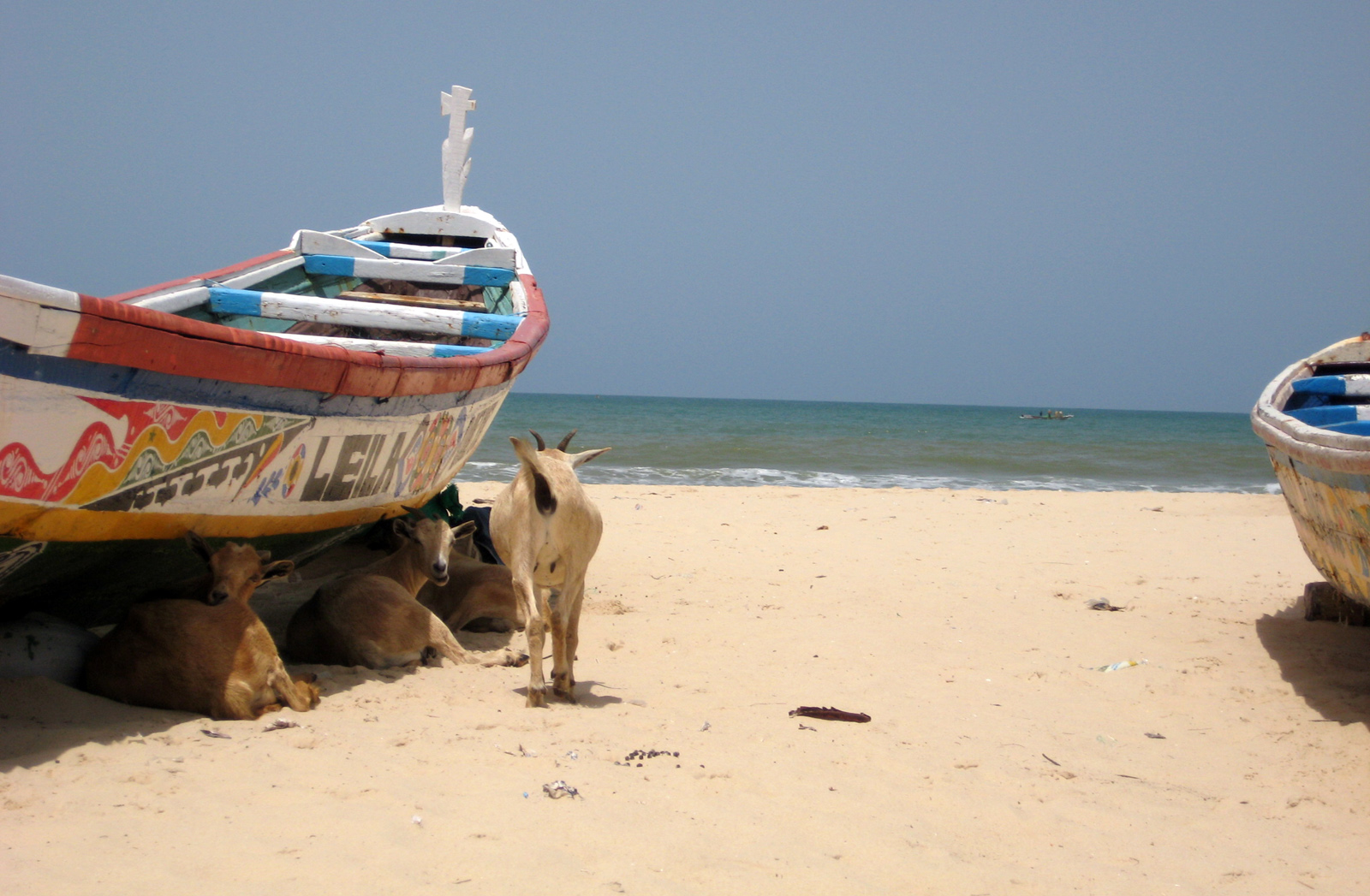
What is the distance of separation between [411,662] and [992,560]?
5872 mm

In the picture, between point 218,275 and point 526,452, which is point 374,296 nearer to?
point 218,275

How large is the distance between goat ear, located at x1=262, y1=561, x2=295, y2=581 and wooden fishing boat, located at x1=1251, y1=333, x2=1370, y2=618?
15.7 ft

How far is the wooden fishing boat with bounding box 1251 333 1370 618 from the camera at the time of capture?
4.48 m

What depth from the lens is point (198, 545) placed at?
382 centimetres

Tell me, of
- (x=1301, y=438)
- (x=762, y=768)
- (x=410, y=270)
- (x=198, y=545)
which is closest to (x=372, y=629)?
(x=198, y=545)

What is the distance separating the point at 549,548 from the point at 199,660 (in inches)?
55.1

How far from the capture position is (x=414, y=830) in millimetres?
2801

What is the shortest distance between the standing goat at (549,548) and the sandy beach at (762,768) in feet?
0.85

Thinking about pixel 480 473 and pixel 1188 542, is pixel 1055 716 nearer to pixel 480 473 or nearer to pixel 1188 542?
pixel 1188 542

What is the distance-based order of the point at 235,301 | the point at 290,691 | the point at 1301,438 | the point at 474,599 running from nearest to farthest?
the point at 290,691, the point at 1301,438, the point at 474,599, the point at 235,301

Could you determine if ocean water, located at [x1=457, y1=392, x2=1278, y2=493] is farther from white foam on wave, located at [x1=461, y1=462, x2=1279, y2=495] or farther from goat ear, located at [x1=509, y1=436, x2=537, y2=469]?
goat ear, located at [x1=509, y1=436, x2=537, y2=469]

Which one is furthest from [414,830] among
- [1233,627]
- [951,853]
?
[1233,627]

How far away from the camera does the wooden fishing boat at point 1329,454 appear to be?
448cm

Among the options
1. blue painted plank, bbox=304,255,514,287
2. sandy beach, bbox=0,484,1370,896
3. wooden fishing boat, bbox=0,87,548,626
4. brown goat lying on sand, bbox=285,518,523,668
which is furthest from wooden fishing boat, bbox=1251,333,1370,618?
blue painted plank, bbox=304,255,514,287
